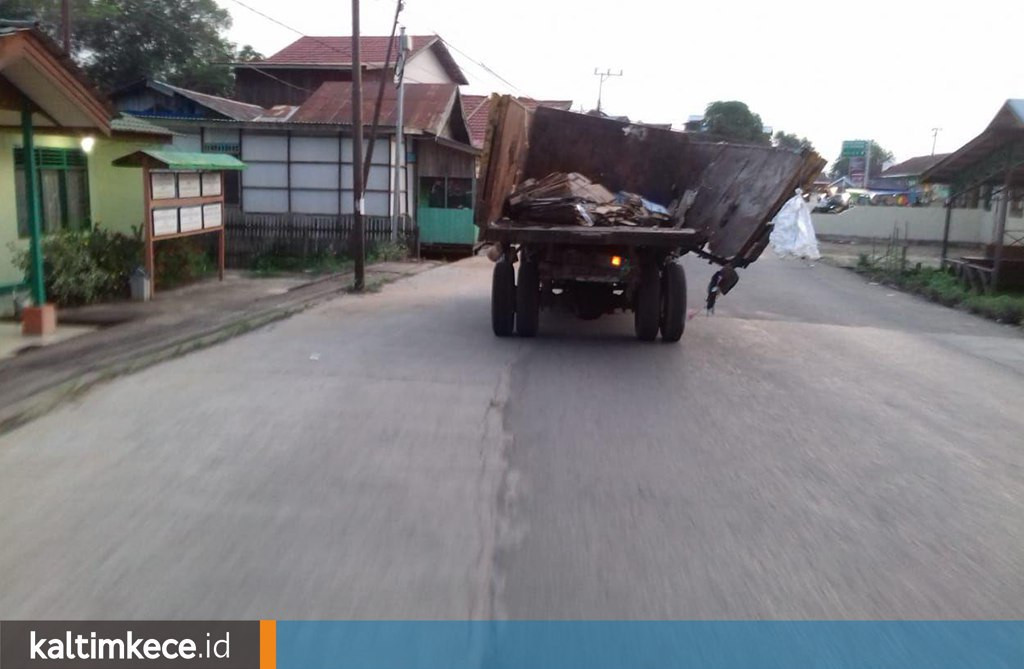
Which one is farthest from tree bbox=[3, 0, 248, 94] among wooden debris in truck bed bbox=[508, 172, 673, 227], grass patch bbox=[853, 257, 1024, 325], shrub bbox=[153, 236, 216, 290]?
wooden debris in truck bed bbox=[508, 172, 673, 227]

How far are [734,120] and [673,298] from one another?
4578 cm

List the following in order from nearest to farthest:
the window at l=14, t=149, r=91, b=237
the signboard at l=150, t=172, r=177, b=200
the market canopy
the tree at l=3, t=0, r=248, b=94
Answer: the window at l=14, t=149, r=91, b=237, the signboard at l=150, t=172, r=177, b=200, the market canopy, the tree at l=3, t=0, r=248, b=94

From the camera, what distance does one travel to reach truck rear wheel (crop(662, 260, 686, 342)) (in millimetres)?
12023

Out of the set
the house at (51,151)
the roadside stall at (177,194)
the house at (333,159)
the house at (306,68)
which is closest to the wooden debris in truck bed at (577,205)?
the house at (51,151)

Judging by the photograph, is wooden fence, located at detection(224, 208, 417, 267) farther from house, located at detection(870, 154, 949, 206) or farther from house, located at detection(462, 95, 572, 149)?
house, located at detection(870, 154, 949, 206)

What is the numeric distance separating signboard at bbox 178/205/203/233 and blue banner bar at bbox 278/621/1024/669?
47.4 feet

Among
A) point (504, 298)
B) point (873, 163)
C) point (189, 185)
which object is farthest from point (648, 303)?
point (873, 163)

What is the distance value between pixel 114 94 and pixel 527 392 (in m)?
29.9

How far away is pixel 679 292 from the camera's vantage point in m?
12.1

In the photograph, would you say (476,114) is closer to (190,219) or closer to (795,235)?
(795,235)

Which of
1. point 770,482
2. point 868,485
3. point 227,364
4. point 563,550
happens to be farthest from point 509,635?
point 227,364

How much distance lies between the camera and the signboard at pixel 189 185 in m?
17.6

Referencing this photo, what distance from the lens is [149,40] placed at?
1822 inches

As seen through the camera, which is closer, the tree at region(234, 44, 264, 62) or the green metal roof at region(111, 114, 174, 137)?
the green metal roof at region(111, 114, 174, 137)
